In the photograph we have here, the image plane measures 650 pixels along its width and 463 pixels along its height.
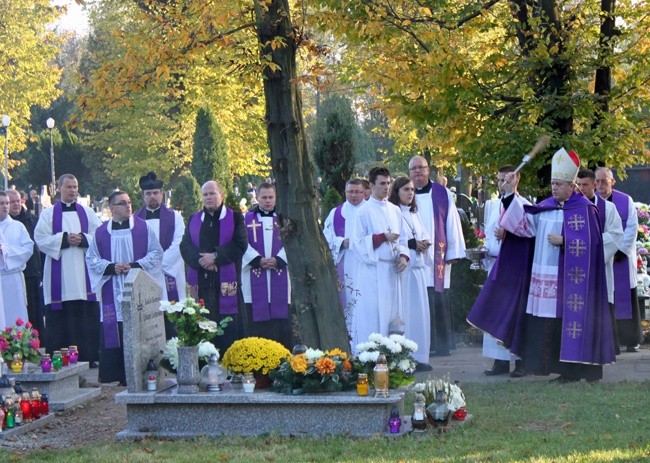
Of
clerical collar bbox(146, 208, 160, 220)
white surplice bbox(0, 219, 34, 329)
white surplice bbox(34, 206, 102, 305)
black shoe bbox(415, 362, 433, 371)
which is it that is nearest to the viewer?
black shoe bbox(415, 362, 433, 371)

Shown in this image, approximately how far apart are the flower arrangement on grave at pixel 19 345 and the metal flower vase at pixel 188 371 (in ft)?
8.20

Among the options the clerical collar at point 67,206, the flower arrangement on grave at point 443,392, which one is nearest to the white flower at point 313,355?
the flower arrangement on grave at point 443,392

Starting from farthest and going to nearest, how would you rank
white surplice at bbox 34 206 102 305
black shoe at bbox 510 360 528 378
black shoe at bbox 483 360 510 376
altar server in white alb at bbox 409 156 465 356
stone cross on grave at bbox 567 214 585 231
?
altar server in white alb at bbox 409 156 465 356
white surplice at bbox 34 206 102 305
black shoe at bbox 483 360 510 376
black shoe at bbox 510 360 528 378
stone cross on grave at bbox 567 214 585 231

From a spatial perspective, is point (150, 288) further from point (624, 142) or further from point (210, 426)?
point (624, 142)

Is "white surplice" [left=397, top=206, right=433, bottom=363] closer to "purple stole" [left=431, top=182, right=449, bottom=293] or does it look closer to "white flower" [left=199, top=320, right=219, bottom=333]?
"purple stole" [left=431, top=182, right=449, bottom=293]

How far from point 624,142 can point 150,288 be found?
20.8ft

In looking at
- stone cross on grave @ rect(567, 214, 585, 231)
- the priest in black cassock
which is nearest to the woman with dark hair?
the priest in black cassock

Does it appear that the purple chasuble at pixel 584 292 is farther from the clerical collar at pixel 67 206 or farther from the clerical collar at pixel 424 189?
the clerical collar at pixel 67 206

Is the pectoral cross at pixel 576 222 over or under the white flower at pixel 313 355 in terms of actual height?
over

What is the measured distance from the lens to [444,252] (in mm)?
14312

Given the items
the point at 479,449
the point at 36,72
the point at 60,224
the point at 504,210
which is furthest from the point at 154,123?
the point at 479,449

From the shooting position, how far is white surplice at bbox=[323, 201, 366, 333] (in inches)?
521

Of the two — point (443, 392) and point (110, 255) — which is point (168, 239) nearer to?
point (110, 255)

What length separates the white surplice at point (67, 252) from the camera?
14203 mm
